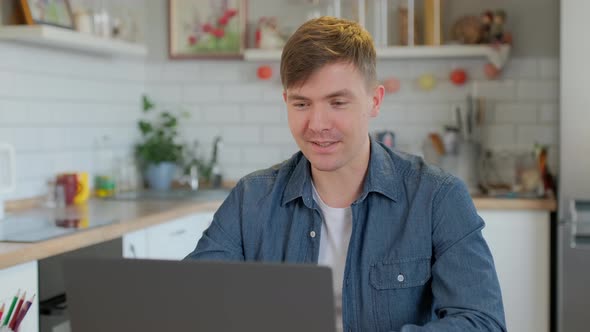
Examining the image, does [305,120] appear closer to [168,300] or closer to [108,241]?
[168,300]

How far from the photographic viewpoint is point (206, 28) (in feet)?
15.5

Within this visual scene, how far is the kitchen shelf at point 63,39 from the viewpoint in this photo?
3387 mm

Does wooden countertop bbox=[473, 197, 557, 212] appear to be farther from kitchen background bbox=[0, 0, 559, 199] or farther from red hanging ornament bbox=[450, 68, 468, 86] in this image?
red hanging ornament bbox=[450, 68, 468, 86]

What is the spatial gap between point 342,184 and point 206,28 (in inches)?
121

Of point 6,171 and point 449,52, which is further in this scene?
point 449,52

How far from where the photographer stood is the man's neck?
182 cm

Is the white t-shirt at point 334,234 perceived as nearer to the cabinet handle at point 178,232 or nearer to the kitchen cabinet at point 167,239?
the kitchen cabinet at point 167,239

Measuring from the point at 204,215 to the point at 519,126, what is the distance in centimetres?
172

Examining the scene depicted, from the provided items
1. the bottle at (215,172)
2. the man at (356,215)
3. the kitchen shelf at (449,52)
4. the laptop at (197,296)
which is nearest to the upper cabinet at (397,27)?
the kitchen shelf at (449,52)

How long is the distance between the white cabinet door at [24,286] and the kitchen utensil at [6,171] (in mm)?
645

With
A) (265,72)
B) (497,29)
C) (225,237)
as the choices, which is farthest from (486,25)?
(225,237)

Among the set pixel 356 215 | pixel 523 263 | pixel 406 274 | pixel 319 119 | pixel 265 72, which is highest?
pixel 265 72

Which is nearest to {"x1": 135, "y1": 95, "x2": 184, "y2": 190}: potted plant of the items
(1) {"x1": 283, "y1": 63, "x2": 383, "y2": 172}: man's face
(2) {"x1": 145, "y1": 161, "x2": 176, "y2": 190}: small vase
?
(2) {"x1": 145, "y1": 161, "x2": 176, "y2": 190}: small vase

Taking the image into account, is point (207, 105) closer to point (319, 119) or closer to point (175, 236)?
point (175, 236)
